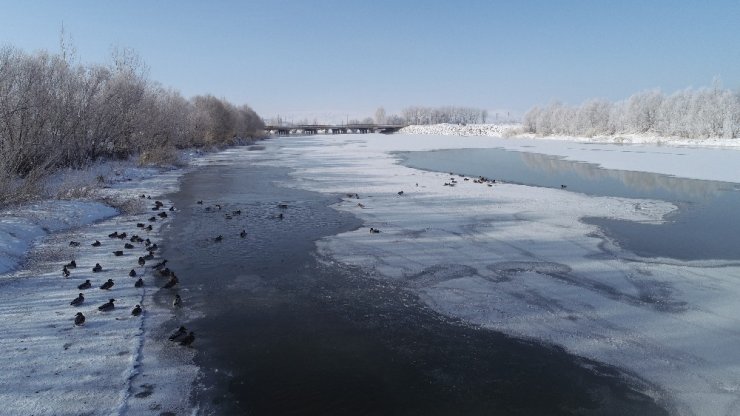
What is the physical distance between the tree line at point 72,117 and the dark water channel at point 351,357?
429 inches

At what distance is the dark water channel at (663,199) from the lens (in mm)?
11539

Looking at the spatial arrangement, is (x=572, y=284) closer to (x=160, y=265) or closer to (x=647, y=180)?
(x=160, y=265)

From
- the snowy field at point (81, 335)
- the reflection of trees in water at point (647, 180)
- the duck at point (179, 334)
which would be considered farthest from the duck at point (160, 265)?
the reflection of trees in water at point (647, 180)

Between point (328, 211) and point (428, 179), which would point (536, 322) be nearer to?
point (328, 211)

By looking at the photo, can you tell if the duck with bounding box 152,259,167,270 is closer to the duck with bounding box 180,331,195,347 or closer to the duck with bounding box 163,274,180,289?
the duck with bounding box 163,274,180,289

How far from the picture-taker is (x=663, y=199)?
62.7ft

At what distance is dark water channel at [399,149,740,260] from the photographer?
11.5 m

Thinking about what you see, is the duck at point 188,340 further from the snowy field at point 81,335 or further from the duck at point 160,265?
the duck at point 160,265

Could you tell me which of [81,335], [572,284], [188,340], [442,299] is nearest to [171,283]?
[81,335]

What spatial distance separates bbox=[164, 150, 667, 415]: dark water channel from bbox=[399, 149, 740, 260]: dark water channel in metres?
6.60

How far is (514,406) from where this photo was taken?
17.0ft

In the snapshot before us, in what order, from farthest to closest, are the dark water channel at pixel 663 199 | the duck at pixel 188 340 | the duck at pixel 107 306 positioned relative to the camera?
the dark water channel at pixel 663 199, the duck at pixel 107 306, the duck at pixel 188 340

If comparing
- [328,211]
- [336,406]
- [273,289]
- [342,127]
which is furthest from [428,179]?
[342,127]

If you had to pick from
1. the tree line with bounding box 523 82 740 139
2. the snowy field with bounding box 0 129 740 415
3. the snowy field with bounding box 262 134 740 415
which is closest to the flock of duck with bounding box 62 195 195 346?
the snowy field with bounding box 0 129 740 415
